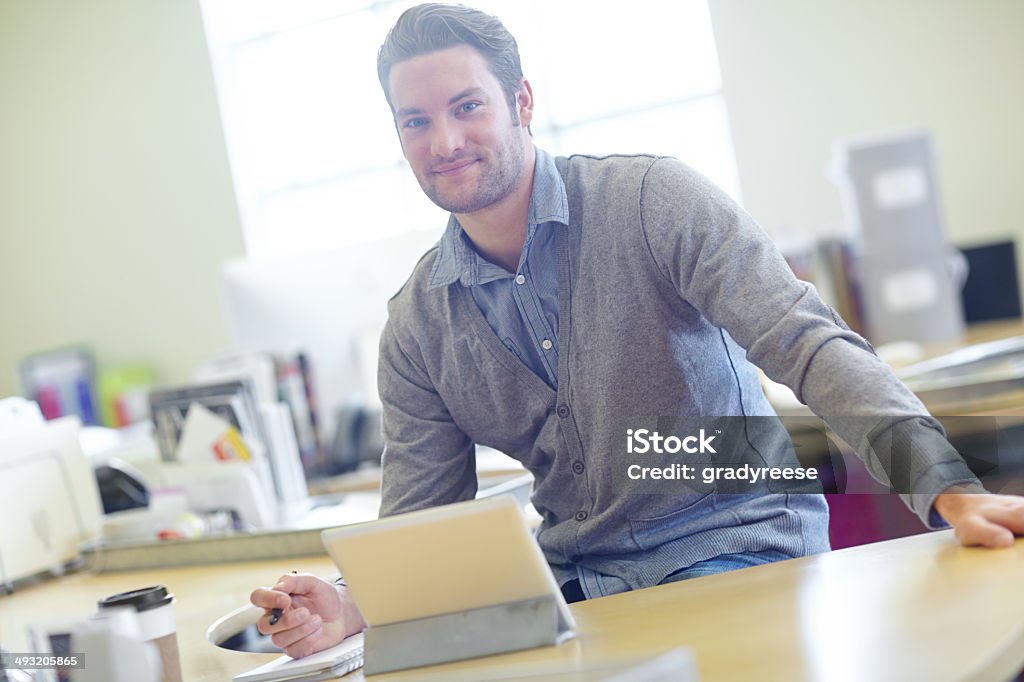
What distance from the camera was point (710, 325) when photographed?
134cm

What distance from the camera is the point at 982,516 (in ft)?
3.19

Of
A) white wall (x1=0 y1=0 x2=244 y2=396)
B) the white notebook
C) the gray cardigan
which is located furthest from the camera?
white wall (x1=0 y1=0 x2=244 y2=396)

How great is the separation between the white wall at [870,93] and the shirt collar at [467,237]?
2408mm

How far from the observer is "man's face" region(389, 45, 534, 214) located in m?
1.35

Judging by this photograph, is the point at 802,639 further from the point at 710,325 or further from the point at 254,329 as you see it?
the point at 254,329

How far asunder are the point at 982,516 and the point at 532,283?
60 cm

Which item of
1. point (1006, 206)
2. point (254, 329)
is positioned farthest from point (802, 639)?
point (1006, 206)

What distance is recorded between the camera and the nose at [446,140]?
134 centimetres

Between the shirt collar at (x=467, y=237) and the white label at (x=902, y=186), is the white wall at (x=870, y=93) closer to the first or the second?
the white label at (x=902, y=186)

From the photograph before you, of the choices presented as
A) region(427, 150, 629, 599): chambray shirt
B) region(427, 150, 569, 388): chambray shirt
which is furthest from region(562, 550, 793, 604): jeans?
region(427, 150, 569, 388): chambray shirt

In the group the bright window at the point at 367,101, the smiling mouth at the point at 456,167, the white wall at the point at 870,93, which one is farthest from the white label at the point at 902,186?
the smiling mouth at the point at 456,167

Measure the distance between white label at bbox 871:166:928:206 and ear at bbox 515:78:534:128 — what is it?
6.77 ft

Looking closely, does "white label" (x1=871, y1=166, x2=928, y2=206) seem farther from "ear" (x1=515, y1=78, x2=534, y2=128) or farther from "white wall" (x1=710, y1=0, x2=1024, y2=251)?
"ear" (x1=515, y1=78, x2=534, y2=128)

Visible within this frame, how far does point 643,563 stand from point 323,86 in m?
3.74
